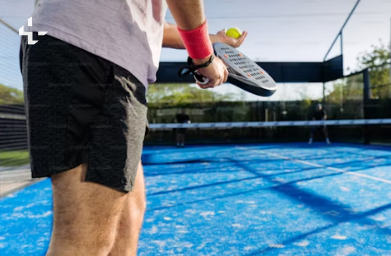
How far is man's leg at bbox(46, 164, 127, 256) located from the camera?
924 mm

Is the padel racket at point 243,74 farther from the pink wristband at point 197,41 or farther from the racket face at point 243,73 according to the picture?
the pink wristband at point 197,41

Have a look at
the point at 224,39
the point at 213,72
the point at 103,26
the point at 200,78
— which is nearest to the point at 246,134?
the point at 224,39

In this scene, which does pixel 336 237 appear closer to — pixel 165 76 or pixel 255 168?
pixel 255 168

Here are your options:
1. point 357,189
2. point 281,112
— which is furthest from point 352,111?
point 357,189

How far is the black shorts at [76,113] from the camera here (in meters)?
0.92

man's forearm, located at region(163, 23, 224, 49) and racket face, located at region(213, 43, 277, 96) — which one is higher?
man's forearm, located at region(163, 23, 224, 49)

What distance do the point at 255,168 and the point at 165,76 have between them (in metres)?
8.61

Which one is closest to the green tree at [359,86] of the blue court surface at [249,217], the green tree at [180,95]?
the green tree at [180,95]

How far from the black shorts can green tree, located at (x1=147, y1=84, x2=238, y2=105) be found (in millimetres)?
16024

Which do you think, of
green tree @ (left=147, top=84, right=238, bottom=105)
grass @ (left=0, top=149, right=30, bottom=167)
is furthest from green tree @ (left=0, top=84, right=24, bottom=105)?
green tree @ (left=147, top=84, right=238, bottom=105)

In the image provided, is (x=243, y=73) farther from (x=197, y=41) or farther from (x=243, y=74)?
(x=197, y=41)

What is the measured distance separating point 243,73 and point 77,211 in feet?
2.92

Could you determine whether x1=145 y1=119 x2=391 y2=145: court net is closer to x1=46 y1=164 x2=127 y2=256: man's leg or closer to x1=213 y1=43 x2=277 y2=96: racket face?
x1=213 y1=43 x2=277 y2=96: racket face

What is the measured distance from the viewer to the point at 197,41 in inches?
→ 45.5
